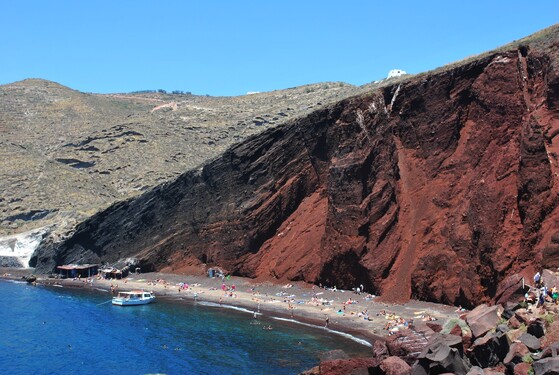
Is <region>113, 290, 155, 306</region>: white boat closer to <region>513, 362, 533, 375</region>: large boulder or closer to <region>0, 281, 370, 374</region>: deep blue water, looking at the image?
<region>0, 281, 370, 374</region>: deep blue water

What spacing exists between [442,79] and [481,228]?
16559 mm

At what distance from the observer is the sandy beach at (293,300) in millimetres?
46344

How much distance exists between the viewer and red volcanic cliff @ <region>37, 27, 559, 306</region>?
44031 mm

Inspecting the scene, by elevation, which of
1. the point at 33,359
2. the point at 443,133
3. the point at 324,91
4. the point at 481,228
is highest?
the point at 324,91

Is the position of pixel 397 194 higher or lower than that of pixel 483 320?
higher

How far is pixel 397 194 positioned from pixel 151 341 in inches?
1011

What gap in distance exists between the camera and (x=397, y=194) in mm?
55750

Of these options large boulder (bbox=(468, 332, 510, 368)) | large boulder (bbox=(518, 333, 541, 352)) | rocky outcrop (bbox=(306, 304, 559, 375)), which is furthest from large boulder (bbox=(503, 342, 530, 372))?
large boulder (bbox=(468, 332, 510, 368))

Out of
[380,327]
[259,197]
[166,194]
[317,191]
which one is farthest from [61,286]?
[380,327]

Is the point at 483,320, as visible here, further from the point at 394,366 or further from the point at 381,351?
the point at 381,351

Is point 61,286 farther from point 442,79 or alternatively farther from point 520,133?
point 520,133

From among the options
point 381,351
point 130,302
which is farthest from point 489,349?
point 130,302

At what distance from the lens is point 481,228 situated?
1743 inches

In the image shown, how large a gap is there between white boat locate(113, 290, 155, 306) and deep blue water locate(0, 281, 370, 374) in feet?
3.06
